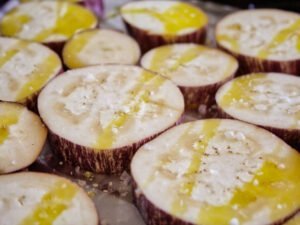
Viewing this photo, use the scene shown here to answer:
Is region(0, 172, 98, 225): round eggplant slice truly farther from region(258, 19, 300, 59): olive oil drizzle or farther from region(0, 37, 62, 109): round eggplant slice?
region(258, 19, 300, 59): olive oil drizzle

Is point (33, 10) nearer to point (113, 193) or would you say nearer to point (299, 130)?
point (113, 193)

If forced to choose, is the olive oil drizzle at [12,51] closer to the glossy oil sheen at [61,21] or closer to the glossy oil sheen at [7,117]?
the glossy oil sheen at [61,21]

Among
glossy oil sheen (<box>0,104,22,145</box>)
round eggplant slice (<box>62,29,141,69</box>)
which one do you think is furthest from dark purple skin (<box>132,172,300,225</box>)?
round eggplant slice (<box>62,29,141,69</box>)

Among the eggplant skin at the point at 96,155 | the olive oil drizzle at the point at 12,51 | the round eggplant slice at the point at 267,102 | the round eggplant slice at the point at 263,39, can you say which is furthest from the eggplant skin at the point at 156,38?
the eggplant skin at the point at 96,155

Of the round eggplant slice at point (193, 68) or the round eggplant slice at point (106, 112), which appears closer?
the round eggplant slice at point (106, 112)

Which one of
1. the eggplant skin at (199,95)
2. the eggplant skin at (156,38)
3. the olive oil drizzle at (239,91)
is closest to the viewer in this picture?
the olive oil drizzle at (239,91)
